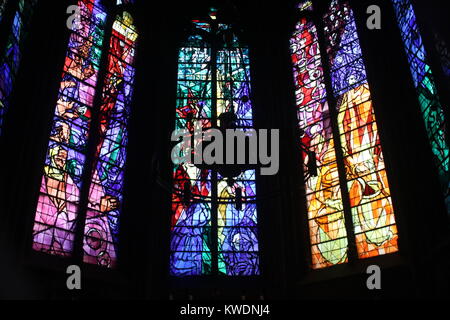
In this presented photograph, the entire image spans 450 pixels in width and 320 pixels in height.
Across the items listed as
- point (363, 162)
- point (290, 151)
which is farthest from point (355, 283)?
point (290, 151)

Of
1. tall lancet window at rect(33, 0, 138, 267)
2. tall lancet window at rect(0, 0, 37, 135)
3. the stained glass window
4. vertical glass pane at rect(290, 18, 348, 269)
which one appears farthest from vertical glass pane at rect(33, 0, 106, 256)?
vertical glass pane at rect(290, 18, 348, 269)

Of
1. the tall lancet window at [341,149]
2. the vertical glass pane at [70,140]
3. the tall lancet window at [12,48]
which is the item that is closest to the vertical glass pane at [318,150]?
the tall lancet window at [341,149]

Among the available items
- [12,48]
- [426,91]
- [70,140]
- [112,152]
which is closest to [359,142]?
[426,91]

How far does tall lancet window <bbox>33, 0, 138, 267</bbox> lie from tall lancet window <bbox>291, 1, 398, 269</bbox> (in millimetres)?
3139

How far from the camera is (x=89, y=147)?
9.02m

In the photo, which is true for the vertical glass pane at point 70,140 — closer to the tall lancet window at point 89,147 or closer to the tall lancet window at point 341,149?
the tall lancet window at point 89,147

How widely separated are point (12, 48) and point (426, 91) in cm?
578

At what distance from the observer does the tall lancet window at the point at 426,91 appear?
7.59m

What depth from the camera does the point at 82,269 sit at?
8047 mm

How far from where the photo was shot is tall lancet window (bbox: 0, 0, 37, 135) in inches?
288

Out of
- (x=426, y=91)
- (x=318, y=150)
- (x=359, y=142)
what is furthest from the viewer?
(x=318, y=150)

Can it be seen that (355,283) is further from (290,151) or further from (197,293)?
(290,151)

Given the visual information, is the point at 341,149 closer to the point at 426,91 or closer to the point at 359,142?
the point at 359,142

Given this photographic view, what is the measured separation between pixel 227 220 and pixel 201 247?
24.8 inches
